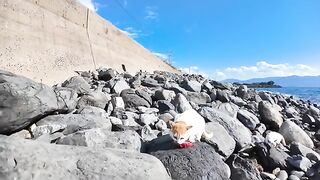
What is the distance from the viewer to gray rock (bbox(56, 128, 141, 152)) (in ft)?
12.0

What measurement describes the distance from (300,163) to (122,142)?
2665 millimetres

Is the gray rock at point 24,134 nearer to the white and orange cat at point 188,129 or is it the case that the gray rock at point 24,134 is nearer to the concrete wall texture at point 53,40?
the white and orange cat at point 188,129

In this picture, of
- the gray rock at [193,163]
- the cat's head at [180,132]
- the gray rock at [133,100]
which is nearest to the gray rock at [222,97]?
the gray rock at [133,100]

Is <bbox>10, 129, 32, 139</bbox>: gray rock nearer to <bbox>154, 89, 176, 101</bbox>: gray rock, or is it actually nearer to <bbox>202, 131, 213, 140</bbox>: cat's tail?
<bbox>202, 131, 213, 140</bbox>: cat's tail

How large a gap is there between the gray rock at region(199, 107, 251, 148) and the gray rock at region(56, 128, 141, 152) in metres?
2.01

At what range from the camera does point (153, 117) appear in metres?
5.65

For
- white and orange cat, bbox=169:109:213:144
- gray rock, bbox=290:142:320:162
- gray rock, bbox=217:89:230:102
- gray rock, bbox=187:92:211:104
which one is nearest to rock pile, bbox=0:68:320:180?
gray rock, bbox=290:142:320:162

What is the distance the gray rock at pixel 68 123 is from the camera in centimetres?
442

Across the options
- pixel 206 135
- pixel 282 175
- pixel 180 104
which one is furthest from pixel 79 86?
pixel 282 175

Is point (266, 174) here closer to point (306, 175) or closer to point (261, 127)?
point (306, 175)

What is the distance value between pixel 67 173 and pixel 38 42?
733 cm

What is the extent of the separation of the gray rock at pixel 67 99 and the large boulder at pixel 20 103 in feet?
1.03

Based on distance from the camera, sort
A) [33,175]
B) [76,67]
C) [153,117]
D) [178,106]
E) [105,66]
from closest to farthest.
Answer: [33,175], [153,117], [178,106], [76,67], [105,66]

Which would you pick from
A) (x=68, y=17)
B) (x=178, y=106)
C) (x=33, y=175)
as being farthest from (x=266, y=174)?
(x=68, y=17)
